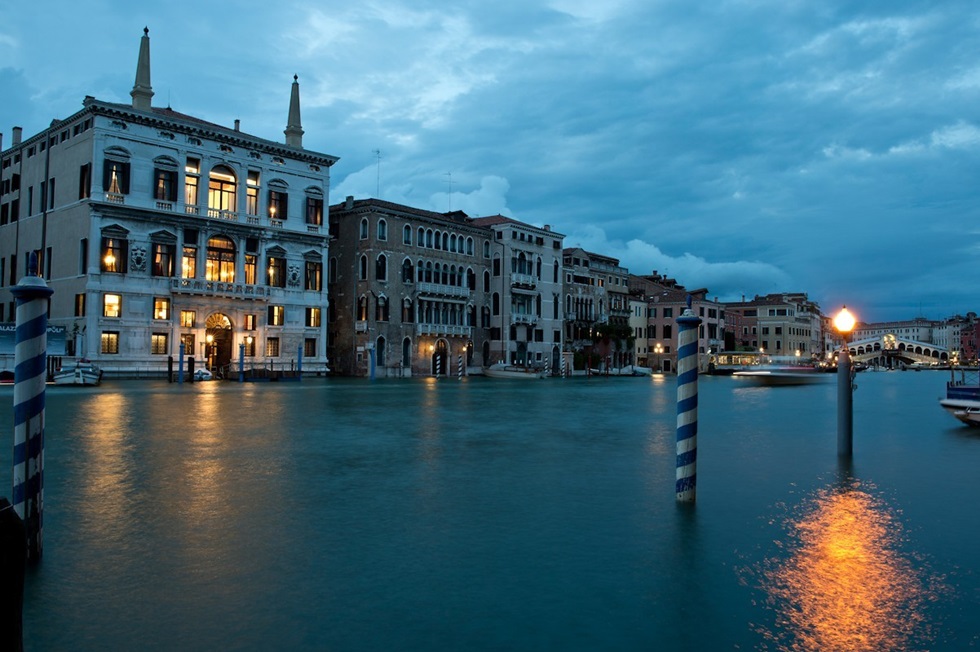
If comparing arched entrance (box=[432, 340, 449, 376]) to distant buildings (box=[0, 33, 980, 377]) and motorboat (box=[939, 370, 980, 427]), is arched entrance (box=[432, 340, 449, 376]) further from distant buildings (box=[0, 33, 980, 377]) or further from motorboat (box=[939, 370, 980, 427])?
motorboat (box=[939, 370, 980, 427])

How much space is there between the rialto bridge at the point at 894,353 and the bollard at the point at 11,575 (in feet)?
588

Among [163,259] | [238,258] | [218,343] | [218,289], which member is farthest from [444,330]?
[163,259]

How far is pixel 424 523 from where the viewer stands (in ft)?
21.0

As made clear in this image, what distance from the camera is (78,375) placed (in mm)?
31109

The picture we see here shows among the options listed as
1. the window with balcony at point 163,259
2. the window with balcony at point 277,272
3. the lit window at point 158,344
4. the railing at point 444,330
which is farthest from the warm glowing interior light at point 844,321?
the railing at point 444,330

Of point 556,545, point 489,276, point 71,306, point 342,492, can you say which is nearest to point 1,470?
point 342,492

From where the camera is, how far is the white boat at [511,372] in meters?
58.0

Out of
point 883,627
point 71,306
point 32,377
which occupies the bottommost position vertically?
point 883,627

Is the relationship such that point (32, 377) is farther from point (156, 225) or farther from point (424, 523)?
point (156, 225)

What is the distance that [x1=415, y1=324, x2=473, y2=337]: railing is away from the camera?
5544 centimetres

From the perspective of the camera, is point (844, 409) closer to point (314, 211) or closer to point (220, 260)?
point (220, 260)

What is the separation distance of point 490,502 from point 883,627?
12.9 ft

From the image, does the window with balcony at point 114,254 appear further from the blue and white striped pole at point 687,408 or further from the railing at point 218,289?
the blue and white striped pole at point 687,408

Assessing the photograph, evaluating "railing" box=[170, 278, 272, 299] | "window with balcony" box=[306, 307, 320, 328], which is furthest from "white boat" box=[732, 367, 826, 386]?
"railing" box=[170, 278, 272, 299]
